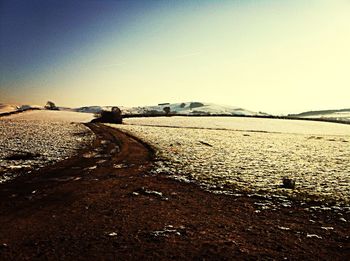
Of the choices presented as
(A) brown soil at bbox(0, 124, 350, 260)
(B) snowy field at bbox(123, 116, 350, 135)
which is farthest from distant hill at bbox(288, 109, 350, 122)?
(A) brown soil at bbox(0, 124, 350, 260)

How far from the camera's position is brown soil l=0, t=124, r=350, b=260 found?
673cm

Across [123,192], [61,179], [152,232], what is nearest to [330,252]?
[152,232]

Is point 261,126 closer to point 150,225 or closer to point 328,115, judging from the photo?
point 150,225

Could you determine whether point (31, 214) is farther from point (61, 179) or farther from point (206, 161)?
point (206, 161)

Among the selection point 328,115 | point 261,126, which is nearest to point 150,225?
point 261,126

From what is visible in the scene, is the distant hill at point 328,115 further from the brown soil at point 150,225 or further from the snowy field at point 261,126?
the brown soil at point 150,225

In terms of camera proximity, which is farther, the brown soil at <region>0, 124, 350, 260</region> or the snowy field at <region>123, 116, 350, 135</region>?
the snowy field at <region>123, 116, 350, 135</region>

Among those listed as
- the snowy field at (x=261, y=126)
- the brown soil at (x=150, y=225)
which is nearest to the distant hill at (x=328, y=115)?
the snowy field at (x=261, y=126)

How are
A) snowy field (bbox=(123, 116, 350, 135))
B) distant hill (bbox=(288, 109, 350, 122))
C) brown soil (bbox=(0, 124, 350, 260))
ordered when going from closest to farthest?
1. brown soil (bbox=(0, 124, 350, 260))
2. snowy field (bbox=(123, 116, 350, 135))
3. distant hill (bbox=(288, 109, 350, 122))

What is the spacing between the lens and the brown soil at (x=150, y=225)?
22.1ft

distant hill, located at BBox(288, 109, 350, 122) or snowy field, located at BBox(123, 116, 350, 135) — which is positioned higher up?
distant hill, located at BBox(288, 109, 350, 122)

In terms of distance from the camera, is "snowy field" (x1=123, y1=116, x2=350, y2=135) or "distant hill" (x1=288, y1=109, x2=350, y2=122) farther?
"distant hill" (x1=288, y1=109, x2=350, y2=122)

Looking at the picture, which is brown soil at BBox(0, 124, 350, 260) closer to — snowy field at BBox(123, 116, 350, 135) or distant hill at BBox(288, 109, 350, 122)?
snowy field at BBox(123, 116, 350, 135)

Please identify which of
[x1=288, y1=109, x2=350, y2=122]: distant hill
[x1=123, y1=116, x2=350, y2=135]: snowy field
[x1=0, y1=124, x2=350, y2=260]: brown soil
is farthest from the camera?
[x1=288, y1=109, x2=350, y2=122]: distant hill
